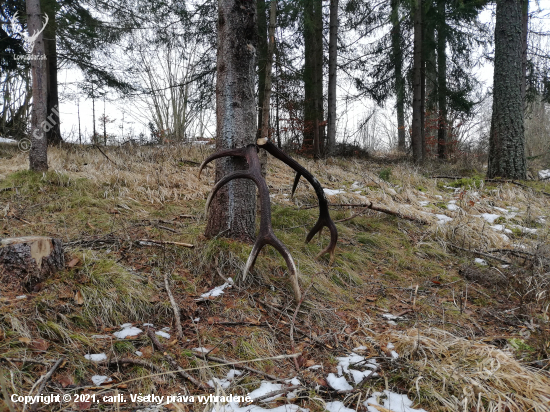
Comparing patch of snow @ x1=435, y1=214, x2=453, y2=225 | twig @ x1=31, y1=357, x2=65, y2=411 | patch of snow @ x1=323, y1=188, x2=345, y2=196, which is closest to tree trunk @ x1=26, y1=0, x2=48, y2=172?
patch of snow @ x1=323, y1=188, x2=345, y2=196

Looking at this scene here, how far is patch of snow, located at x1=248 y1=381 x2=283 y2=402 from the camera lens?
1.62m

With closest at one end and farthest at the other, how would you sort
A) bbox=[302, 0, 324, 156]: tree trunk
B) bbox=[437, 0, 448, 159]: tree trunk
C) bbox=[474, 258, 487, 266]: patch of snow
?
bbox=[474, 258, 487, 266]: patch of snow
bbox=[302, 0, 324, 156]: tree trunk
bbox=[437, 0, 448, 159]: tree trunk

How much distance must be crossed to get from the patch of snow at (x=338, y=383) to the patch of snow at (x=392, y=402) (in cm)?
12

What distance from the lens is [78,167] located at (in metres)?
5.64

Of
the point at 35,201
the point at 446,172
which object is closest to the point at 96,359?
the point at 35,201

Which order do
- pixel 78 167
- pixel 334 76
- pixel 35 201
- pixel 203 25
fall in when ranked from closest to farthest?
pixel 35 201 < pixel 78 167 < pixel 203 25 < pixel 334 76

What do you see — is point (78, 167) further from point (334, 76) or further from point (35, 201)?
point (334, 76)

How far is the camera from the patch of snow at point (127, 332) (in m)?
1.91

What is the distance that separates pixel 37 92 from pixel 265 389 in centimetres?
552

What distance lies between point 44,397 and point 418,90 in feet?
33.8

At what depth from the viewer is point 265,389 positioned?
1663mm

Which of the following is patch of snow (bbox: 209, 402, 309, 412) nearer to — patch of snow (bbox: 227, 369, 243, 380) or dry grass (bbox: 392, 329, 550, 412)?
patch of snow (bbox: 227, 369, 243, 380)

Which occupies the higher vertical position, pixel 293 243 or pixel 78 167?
pixel 78 167

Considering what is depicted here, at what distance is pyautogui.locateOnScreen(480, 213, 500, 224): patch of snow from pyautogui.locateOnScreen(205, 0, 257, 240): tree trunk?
3.65 m
